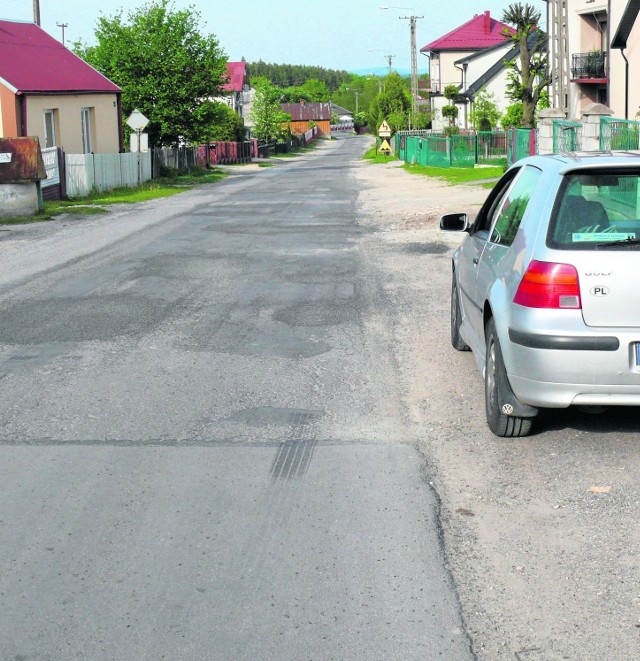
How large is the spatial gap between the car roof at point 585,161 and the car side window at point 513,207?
0.10 metres

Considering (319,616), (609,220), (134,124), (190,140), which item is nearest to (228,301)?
(609,220)

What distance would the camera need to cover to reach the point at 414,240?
17828 millimetres

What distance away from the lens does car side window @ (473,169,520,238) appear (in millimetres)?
7614

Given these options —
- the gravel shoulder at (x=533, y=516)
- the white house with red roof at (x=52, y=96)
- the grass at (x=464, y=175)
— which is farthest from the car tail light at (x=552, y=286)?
the white house with red roof at (x=52, y=96)

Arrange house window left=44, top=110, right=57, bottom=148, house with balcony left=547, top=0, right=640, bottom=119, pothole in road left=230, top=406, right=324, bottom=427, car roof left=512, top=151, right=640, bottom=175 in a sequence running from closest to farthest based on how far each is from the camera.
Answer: car roof left=512, top=151, right=640, bottom=175 → pothole in road left=230, top=406, right=324, bottom=427 → house window left=44, top=110, right=57, bottom=148 → house with balcony left=547, top=0, right=640, bottom=119

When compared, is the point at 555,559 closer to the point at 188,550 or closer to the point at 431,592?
the point at 431,592

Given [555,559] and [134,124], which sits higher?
[134,124]

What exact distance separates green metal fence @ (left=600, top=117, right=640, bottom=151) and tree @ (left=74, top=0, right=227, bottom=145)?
87.2ft

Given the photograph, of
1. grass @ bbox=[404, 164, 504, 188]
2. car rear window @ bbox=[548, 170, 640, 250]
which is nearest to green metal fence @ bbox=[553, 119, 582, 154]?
grass @ bbox=[404, 164, 504, 188]

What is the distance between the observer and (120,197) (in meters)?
31.2

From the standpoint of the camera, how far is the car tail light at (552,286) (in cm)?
573

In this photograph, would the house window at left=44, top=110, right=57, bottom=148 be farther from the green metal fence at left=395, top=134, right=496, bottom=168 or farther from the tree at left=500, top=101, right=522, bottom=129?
the tree at left=500, top=101, right=522, bottom=129

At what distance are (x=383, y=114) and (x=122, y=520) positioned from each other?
100.0 metres

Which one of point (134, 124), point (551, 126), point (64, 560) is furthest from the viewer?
point (134, 124)
